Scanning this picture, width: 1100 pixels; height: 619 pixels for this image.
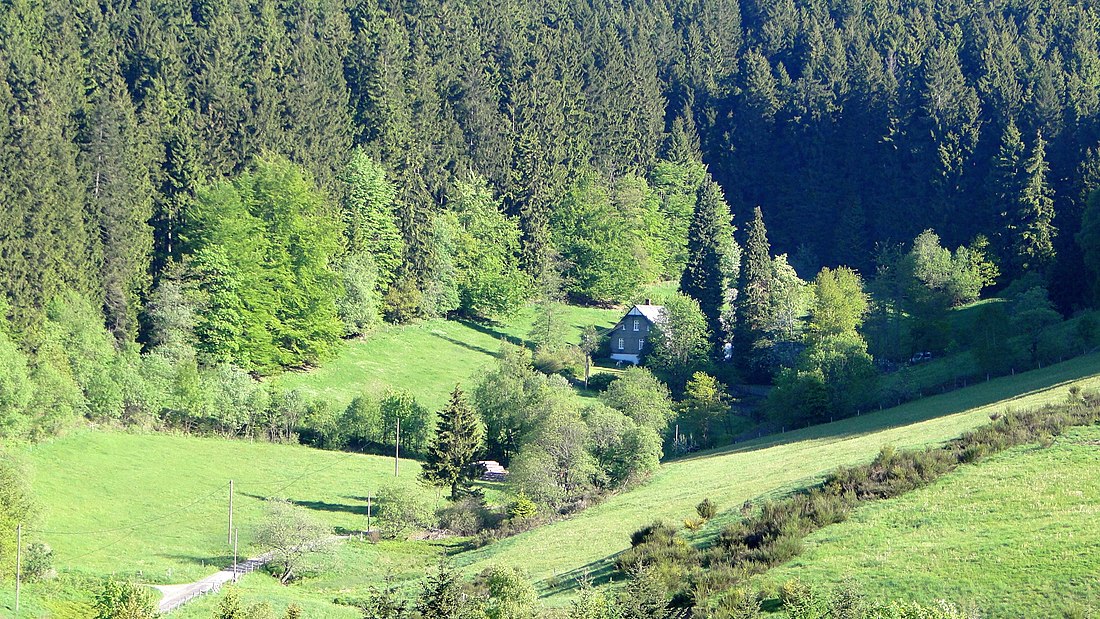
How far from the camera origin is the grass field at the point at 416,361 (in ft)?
293

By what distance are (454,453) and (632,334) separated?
40091 mm

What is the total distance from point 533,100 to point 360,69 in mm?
19179

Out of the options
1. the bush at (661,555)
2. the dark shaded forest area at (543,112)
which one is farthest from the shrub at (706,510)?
the dark shaded forest area at (543,112)

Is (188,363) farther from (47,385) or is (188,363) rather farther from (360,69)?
(360,69)

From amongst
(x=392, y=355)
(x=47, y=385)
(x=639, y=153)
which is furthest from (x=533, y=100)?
(x=47, y=385)

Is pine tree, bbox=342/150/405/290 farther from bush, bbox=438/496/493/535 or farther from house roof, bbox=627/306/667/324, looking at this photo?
bush, bbox=438/496/493/535

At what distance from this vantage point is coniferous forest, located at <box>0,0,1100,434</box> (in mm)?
89375

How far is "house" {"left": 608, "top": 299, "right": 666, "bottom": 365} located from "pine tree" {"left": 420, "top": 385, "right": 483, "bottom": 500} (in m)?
37.4

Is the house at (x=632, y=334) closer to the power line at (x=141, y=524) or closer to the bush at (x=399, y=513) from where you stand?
the power line at (x=141, y=524)

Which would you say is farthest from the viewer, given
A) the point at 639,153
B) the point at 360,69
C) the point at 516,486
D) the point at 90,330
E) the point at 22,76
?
the point at 639,153

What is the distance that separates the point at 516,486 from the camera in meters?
62.5

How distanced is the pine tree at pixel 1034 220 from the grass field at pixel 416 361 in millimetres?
32163

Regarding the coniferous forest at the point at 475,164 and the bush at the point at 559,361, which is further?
the bush at the point at 559,361

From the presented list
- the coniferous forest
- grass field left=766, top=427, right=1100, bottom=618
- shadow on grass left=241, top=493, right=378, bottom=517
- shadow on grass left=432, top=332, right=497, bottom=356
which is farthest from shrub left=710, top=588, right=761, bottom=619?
shadow on grass left=432, top=332, right=497, bottom=356
